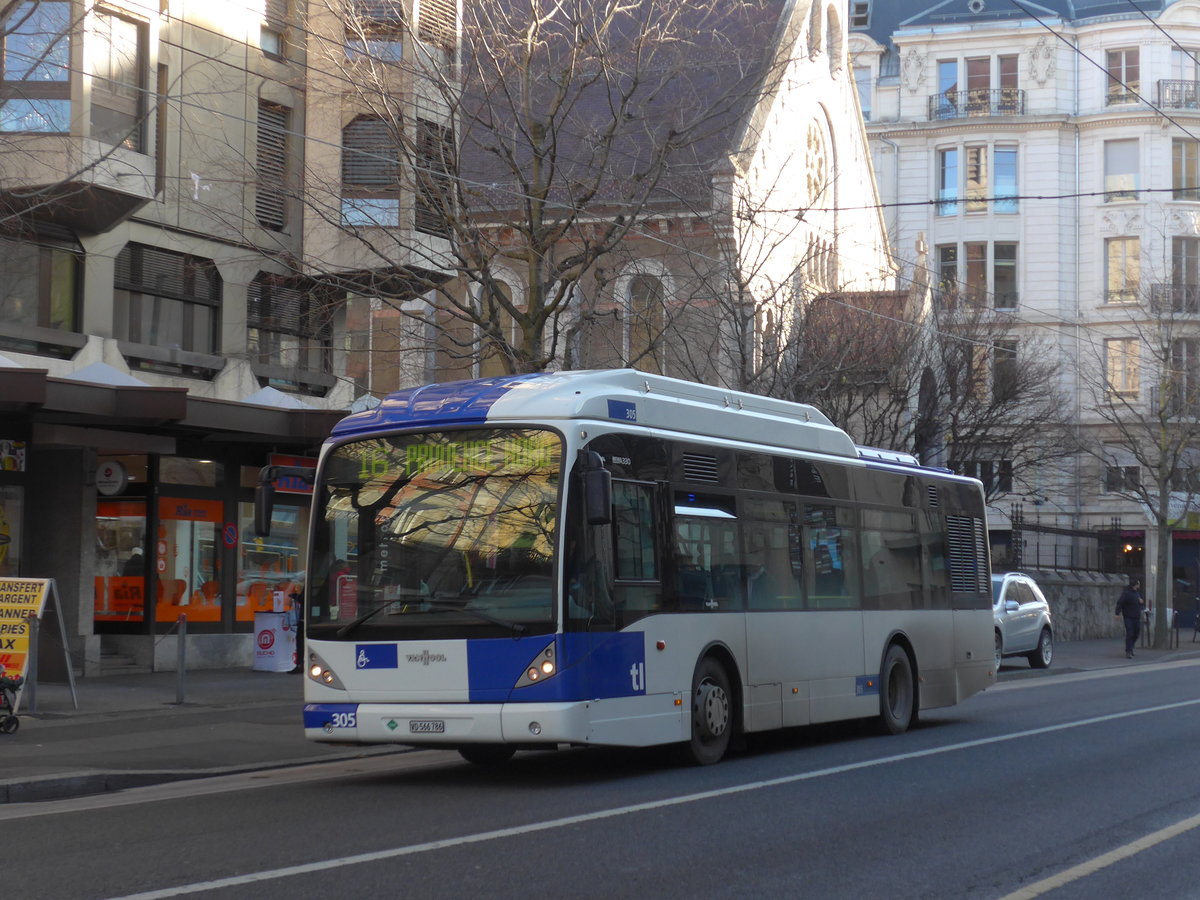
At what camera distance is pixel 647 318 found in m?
22.2

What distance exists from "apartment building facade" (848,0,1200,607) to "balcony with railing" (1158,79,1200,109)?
54 millimetres

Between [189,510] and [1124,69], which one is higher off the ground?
[1124,69]

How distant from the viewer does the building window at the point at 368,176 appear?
22562 mm

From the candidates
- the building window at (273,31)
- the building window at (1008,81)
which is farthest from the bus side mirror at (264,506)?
the building window at (1008,81)

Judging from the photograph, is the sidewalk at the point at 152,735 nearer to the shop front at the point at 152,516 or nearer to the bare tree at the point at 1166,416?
the shop front at the point at 152,516

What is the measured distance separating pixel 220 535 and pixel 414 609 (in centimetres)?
1319

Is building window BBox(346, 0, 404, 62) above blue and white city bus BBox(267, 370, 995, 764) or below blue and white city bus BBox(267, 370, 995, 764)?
above

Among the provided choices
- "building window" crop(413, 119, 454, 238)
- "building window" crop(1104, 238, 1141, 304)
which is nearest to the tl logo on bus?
"building window" crop(413, 119, 454, 238)

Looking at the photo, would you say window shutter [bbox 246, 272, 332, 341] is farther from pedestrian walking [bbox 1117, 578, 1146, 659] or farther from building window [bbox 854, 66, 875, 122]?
building window [bbox 854, 66, 875, 122]

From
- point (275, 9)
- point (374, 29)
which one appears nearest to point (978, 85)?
point (275, 9)

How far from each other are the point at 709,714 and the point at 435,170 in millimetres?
9820

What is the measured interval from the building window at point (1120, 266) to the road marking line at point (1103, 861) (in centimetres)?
5069

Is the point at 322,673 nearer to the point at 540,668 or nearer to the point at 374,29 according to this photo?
the point at 540,668

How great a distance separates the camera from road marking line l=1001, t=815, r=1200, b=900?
7.45 m
